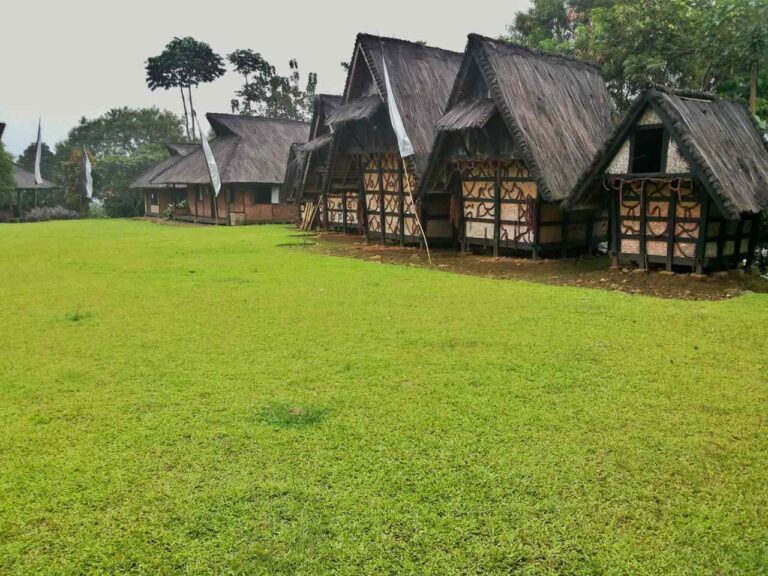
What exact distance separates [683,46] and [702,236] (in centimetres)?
951

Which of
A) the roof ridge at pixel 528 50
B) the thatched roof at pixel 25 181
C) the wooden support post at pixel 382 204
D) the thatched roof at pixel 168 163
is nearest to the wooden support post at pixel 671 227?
the roof ridge at pixel 528 50

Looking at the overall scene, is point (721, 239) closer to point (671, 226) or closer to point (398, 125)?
point (671, 226)

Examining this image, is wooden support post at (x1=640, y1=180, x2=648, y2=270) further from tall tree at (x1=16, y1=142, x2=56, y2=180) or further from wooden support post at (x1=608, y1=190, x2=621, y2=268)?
tall tree at (x1=16, y1=142, x2=56, y2=180)

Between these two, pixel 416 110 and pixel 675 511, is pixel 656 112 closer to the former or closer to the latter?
pixel 416 110

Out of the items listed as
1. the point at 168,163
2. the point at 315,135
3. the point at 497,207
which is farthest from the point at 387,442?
the point at 168,163

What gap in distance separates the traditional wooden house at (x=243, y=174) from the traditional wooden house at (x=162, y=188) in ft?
11.1

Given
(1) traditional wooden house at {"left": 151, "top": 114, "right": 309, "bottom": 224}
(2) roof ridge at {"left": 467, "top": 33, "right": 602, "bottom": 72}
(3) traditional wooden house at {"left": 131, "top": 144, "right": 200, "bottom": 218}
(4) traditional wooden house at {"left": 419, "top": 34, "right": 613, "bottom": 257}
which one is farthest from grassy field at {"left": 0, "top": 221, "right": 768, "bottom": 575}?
(3) traditional wooden house at {"left": 131, "top": 144, "right": 200, "bottom": 218}

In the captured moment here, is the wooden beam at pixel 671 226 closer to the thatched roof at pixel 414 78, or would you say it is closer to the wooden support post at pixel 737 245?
the wooden support post at pixel 737 245

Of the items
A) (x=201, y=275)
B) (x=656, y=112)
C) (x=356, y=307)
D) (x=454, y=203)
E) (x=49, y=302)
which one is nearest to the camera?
(x=356, y=307)

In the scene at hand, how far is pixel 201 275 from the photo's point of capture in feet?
43.0

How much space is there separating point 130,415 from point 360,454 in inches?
78.3

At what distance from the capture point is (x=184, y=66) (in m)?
47.6

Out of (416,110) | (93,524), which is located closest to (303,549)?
(93,524)

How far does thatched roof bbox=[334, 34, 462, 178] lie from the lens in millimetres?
17391
